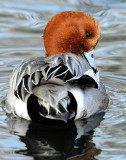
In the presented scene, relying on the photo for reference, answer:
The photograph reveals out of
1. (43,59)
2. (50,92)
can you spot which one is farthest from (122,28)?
(50,92)

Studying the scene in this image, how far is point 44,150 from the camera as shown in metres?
4.93

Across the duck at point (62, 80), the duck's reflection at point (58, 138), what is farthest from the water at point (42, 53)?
the duck at point (62, 80)

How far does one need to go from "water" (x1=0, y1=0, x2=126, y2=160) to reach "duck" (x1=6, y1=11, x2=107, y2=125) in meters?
0.17

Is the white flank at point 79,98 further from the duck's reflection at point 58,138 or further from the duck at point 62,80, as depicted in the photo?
the duck's reflection at point 58,138

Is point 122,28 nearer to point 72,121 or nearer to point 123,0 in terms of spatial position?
point 123,0

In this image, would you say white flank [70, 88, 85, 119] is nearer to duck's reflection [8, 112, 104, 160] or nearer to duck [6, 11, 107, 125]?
duck [6, 11, 107, 125]

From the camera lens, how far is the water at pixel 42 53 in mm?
4914

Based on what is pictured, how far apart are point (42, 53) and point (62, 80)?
282 centimetres

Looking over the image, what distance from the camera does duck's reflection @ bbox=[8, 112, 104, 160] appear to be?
4836 millimetres

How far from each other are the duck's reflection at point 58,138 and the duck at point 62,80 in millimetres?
105

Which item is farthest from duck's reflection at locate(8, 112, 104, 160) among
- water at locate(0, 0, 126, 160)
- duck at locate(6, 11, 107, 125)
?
duck at locate(6, 11, 107, 125)

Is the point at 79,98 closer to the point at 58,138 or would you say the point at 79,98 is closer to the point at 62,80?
the point at 62,80

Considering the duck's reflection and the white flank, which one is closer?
the duck's reflection

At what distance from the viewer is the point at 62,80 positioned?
526cm
